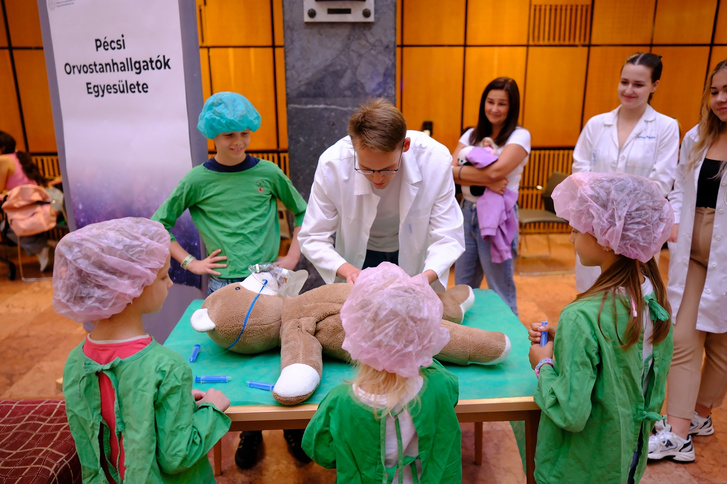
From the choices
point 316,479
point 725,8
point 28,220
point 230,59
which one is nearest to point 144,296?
point 316,479

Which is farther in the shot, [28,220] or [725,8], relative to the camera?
[725,8]

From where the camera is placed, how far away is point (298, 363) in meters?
1.67

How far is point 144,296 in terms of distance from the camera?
136cm

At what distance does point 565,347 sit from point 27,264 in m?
5.81

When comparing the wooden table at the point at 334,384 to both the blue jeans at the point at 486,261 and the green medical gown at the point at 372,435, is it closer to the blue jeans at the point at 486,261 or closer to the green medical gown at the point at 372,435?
the green medical gown at the point at 372,435

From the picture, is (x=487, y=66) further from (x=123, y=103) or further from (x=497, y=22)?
(x=123, y=103)

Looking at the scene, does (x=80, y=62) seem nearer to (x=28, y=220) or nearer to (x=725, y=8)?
(x=28, y=220)

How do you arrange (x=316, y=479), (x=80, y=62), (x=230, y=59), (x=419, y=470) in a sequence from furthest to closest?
(x=230, y=59)
(x=80, y=62)
(x=316, y=479)
(x=419, y=470)

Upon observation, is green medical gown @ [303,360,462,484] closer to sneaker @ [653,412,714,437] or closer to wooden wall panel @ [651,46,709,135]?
sneaker @ [653,412,714,437]

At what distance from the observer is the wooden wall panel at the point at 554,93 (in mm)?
5781

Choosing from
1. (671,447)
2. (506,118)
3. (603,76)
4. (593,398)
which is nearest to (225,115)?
(506,118)

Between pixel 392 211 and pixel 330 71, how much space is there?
941 millimetres

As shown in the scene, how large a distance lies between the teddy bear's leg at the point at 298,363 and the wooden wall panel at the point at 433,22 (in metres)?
4.52

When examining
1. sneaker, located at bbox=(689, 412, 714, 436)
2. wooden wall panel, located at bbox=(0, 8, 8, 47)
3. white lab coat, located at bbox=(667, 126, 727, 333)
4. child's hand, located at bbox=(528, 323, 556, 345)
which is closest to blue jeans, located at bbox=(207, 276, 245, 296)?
child's hand, located at bbox=(528, 323, 556, 345)
